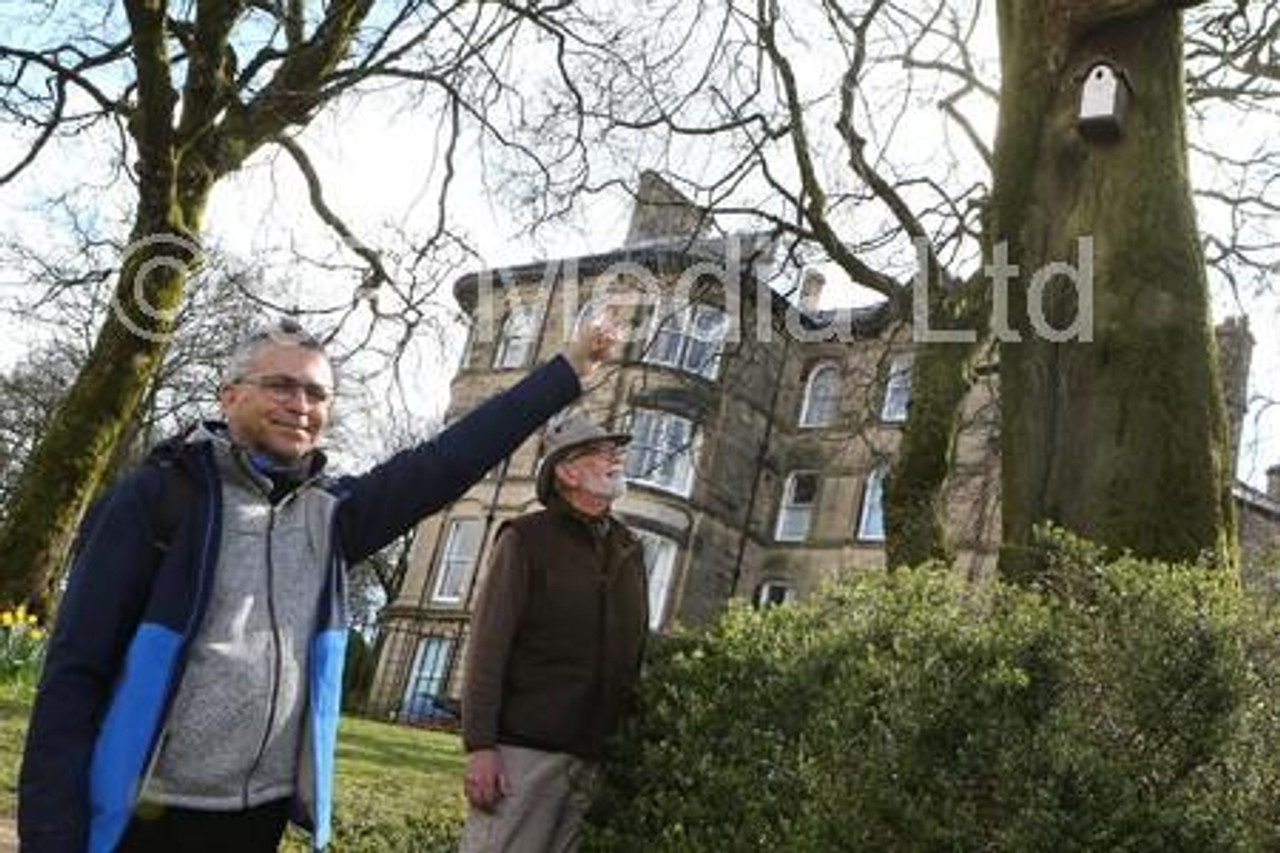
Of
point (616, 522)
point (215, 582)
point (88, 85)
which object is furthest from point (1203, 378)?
point (88, 85)

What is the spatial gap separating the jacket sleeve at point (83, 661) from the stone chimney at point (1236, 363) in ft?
44.0

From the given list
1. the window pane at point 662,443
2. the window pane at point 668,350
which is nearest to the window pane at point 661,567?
the window pane at point 662,443

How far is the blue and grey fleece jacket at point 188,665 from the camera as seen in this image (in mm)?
2850

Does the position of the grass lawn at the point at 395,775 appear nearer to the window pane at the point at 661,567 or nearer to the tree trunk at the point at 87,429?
the tree trunk at the point at 87,429

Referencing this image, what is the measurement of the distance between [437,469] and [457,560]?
109 feet

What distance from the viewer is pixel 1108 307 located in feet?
20.5

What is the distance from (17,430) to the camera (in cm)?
3981

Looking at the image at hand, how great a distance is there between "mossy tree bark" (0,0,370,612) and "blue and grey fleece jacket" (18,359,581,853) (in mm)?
9892

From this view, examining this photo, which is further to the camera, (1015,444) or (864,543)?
(864,543)

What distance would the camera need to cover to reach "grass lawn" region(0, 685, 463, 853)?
8188 mm

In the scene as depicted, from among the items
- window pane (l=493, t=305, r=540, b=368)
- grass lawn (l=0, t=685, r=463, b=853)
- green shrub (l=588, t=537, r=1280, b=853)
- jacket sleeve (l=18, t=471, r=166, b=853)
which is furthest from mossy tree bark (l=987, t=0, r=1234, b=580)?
window pane (l=493, t=305, r=540, b=368)

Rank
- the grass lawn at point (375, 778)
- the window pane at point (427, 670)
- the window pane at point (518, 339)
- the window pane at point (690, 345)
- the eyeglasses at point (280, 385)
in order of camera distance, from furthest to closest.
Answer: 1. the window pane at point (518, 339)
2. the window pane at point (690, 345)
3. the window pane at point (427, 670)
4. the grass lawn at point (375, 778)
5. the eyeglasses at point (280, 385)

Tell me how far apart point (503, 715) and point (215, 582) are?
1.86m

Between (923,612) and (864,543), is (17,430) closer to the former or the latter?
(864,543)
